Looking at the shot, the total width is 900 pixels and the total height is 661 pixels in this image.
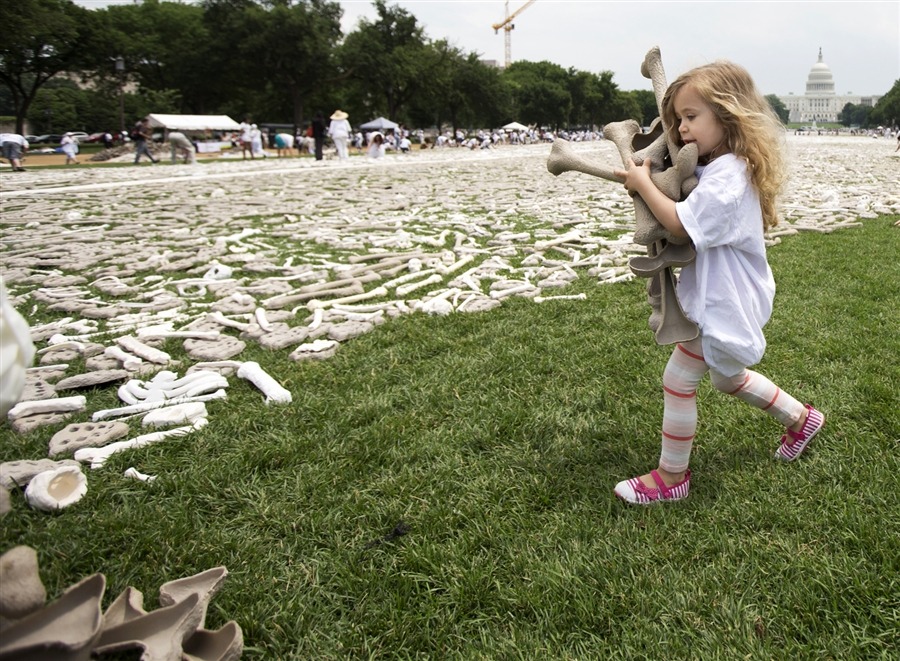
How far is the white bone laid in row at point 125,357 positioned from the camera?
14.9ft

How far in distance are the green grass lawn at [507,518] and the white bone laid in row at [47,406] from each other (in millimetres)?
106

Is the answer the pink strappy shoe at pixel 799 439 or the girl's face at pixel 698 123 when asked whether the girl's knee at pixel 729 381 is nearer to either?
the pink strappy shoe at pixel 799 439

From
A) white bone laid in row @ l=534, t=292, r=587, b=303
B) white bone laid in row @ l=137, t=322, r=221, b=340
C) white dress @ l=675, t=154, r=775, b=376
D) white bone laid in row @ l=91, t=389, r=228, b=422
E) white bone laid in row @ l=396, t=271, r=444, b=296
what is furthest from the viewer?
white bone laid in row @ l=396, t=271, r=444, b=296

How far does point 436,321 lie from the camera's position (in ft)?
17.9

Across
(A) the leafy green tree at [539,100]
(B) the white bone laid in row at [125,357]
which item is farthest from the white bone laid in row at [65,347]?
(A) the leafy green tree at [539,100]

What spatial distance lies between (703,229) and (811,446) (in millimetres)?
1440

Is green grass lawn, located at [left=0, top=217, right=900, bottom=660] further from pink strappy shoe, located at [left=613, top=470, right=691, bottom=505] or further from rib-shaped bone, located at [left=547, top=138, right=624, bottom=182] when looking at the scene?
rib-shaped bone, located at [left=547, top=138, right=624, bottom=182]

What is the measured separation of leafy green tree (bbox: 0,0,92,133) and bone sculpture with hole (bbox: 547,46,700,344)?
47252mm

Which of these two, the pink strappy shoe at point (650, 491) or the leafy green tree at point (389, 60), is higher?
the leafy green tree at point (389, 60)

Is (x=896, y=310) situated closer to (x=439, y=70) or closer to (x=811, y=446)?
(x=811, y=446)

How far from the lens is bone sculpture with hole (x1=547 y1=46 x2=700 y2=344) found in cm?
273

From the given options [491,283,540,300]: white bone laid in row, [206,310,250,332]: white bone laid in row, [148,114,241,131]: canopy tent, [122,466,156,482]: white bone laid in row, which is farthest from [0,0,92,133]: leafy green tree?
[122,466,156,482]: white bone laid in row

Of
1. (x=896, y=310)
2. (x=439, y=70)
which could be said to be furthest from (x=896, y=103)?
(x=896, y=310)

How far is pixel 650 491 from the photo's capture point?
294cm
